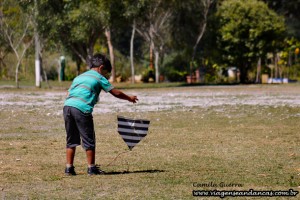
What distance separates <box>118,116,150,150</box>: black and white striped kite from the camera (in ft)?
33.8

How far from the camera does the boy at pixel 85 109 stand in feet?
32.6

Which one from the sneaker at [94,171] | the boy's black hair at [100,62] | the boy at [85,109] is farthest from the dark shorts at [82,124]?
the boy's black hair at [100,62]

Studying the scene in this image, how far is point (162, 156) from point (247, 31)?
3819 cm

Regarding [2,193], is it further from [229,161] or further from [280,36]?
[280,36]

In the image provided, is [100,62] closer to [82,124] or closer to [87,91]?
[87,91]

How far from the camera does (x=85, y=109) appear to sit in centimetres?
995

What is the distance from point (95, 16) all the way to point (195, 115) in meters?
19.0

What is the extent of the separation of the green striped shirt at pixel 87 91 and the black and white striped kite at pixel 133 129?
20.2 inches

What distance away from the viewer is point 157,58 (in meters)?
50.6

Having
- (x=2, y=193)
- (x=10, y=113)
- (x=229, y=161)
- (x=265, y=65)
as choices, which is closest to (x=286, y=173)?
(x=229, y=161)

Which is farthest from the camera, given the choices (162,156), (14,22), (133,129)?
(14,22)

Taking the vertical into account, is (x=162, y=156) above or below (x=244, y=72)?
below

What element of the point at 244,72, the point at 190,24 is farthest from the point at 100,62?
the point at 244,72

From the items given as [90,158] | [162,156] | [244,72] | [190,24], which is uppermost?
[190,24]
